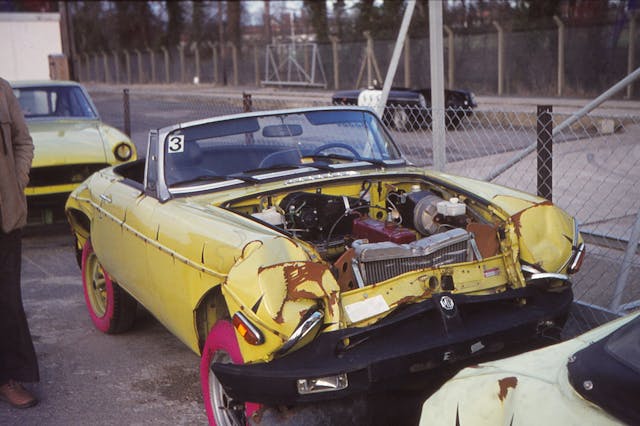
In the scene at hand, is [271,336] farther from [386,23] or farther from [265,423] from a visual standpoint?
[386,23]

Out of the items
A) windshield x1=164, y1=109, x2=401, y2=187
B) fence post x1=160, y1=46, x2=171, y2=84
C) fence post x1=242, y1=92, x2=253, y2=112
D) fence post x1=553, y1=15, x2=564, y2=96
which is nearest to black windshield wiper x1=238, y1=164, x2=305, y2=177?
windshield x1=164, y1=109, x2=401, y2=187

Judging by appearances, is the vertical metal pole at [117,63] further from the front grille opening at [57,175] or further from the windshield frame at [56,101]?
the front grille opening at [57,175]

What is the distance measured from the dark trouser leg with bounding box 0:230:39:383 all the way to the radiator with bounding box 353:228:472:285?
1.98 m

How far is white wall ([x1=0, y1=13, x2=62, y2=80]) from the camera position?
18625 mm

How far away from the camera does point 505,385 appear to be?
2.44 metres

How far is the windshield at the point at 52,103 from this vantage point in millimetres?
10133

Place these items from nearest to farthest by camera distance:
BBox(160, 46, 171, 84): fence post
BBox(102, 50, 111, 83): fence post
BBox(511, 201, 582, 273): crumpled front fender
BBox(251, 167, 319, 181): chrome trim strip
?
BBox(511, 201, 582, 273): crumpled front fender
BBox(251, 167, 319, 181): chrome trim strip
BBox(160, 46, 171, 84): fence post
BBox(102, 50, 111, 83): fence post

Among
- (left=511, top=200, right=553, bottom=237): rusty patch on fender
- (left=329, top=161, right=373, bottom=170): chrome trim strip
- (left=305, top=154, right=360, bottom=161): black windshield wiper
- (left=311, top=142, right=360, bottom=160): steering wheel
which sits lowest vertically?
(left=511, top=200, right=553, bottom=237): rusty patch on fender

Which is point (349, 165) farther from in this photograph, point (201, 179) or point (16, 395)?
point (16, 395)

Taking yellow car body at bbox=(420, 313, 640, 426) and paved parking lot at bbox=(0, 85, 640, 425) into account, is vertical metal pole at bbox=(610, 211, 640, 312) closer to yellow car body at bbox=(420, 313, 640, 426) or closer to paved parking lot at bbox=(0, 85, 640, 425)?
paved parking lot at bbox=(0, 85, 640, 425)

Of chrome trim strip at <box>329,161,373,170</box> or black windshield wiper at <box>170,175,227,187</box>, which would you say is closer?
black windshield wiper at <box>170,175,227,187</box>

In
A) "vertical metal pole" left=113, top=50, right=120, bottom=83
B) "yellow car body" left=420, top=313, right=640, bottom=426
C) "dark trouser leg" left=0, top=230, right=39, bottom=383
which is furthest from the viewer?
"vertical metal pole" left=113, top=50, right=120, bottom=83

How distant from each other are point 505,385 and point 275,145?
10.1 ft

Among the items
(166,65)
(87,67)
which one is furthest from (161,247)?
(87,67)
